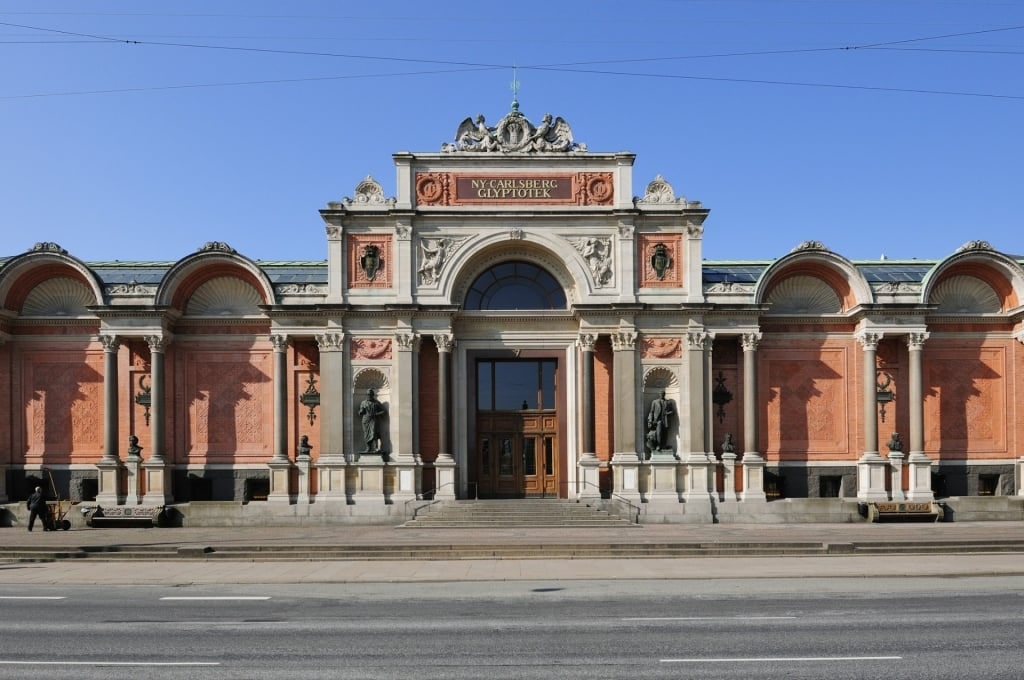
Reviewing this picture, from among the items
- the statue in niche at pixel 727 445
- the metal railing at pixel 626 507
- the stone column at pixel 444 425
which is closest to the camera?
the metal railing at pixel 626 507

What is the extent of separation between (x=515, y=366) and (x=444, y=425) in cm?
378

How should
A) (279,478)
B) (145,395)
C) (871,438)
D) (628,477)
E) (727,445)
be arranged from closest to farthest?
(628,477)
(727,445)
(279,478)
(871,438)
(145,395)

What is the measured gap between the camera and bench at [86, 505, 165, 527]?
103 ft

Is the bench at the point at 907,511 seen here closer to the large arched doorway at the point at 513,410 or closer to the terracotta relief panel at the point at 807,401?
the terracotta relief panel at the point at 807,401

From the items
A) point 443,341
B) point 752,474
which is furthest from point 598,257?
point 752,474

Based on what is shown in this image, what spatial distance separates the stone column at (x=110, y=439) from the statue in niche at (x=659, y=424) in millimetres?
18803

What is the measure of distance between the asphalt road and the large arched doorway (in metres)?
15.7

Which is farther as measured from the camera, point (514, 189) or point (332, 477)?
point (514, 189)

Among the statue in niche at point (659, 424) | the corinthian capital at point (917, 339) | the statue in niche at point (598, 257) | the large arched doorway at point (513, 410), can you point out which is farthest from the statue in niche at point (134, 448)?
the corinthian capital at point (917, 339)

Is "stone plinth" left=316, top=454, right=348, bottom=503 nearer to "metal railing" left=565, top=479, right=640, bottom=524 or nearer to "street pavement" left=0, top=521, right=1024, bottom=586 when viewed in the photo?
"street pavement" left=0, top=521, right=1024, bottom=586

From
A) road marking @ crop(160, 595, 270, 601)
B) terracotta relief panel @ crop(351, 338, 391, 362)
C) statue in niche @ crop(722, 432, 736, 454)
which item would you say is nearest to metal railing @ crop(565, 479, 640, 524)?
statue in niche @ crop(722, 432, 736, 454)

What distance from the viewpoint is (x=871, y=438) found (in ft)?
113

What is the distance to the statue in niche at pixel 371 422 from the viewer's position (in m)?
33.1

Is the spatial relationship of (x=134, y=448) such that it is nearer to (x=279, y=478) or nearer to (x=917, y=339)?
(x=279, y=478)
